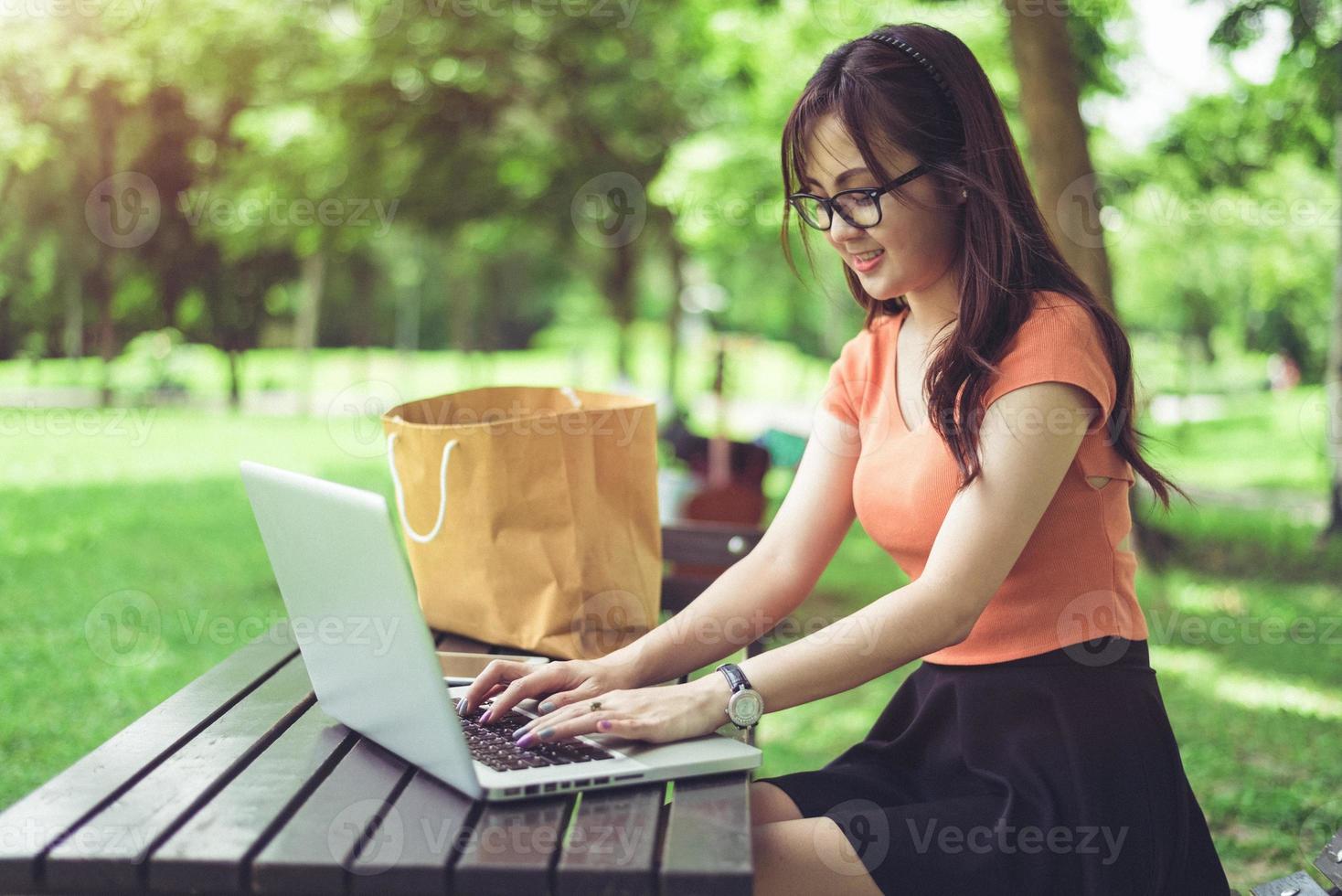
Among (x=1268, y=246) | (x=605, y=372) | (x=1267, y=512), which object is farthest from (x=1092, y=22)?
(x=605, y=372)

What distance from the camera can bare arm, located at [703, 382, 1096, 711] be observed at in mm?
1804

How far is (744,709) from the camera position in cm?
173

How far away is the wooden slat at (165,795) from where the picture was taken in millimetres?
1336

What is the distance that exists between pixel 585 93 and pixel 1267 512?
7.07 meters

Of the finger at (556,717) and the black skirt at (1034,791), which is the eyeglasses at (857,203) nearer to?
the black skirt at (1034,791)

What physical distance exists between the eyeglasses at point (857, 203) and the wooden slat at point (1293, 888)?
1.18 meters

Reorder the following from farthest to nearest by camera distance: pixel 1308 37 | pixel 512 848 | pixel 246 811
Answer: pixel 1308 37 → pixel 246 811 → pixel 512 848

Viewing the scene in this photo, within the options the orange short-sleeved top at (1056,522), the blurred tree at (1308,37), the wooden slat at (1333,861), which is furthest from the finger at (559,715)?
the blurred tree at (1308,37)

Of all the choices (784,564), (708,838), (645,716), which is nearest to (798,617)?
(784,564)

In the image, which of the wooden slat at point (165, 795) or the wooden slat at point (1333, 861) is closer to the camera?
the wooden slat at point (165, 795)

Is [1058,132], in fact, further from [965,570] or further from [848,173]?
[965,570]

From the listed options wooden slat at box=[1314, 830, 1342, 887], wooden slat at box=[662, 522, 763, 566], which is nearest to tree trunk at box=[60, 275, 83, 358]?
wooden slat at box=[662, 522, 763, 566]

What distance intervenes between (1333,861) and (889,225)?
113cm

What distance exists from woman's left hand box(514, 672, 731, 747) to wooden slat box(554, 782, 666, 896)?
12 cm
